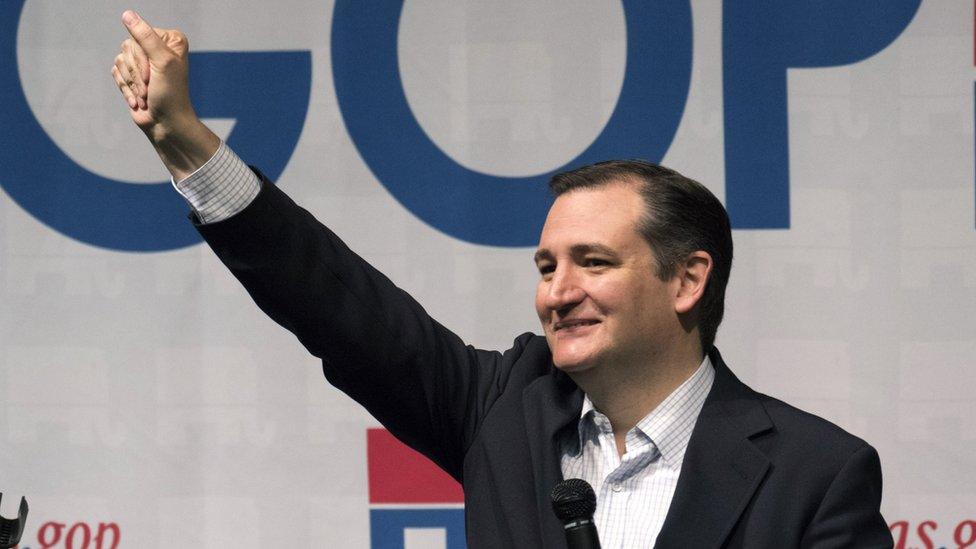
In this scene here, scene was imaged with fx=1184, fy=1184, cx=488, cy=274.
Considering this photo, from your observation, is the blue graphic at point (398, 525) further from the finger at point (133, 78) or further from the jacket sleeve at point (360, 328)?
the finger at point (133, 78)

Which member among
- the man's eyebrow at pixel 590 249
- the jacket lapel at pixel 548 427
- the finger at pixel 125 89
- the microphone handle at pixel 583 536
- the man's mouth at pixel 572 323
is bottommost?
the microphone handle at pixel 583 536

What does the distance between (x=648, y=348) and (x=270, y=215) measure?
0.58m

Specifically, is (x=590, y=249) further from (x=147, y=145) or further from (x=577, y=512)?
(x=147, y=145)

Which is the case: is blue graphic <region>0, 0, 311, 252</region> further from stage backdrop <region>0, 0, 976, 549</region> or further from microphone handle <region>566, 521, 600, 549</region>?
microphone handle <region>566, 521, 600, 549</region>

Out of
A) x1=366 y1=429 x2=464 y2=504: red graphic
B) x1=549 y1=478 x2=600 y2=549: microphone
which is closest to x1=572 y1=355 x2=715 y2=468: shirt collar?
x1=549 y1=478 x2=600 y2=549: microphone

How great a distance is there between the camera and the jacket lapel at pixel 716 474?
4.98 ft

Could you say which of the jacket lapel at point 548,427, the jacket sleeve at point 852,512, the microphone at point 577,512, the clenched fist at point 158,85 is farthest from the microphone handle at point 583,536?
the clenched fist at point 158,85

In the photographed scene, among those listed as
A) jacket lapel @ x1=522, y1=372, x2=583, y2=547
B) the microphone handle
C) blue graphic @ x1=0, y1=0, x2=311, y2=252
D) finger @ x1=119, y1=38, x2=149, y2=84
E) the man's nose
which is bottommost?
the microphone handle

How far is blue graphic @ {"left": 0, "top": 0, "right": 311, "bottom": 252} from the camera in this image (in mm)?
2770

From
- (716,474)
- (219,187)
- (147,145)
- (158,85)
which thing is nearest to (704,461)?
(716,474)

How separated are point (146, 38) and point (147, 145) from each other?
1.51 metres

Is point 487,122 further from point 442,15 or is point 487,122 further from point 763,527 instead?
point 763,527

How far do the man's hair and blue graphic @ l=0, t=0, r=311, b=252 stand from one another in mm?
1164

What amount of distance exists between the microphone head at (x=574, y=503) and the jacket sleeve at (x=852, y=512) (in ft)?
1.24
